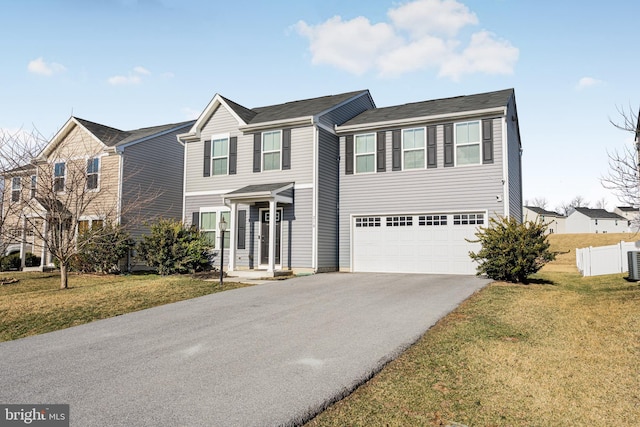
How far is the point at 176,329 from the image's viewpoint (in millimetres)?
7938

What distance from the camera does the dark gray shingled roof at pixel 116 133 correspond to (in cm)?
2150

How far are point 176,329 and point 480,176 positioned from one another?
11.8 m

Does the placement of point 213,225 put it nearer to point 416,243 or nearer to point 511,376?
point 416,243

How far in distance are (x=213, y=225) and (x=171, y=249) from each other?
238 centimetres

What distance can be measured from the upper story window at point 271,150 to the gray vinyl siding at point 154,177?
6.32 meters

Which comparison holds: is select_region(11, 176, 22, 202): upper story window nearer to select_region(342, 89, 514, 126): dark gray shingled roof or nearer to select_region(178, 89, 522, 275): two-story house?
select_region(178, 89, 522, 275): two-story house

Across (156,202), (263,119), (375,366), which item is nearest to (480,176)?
(263,119)

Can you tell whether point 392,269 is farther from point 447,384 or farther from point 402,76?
point 447,384

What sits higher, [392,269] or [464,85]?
[464,85]

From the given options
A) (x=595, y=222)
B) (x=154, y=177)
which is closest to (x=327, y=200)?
(x=154, y=177)

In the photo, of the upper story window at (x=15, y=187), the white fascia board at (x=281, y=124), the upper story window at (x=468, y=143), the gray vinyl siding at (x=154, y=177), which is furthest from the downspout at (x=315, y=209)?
the upper story window at (x=15, y=187)

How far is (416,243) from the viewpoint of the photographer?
16562 millimetres

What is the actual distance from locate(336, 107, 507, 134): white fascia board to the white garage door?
3.55m

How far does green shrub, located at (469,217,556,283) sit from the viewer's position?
1277 cm
